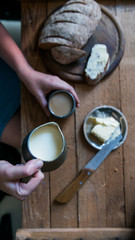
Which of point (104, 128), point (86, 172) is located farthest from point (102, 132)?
point (86, 172)

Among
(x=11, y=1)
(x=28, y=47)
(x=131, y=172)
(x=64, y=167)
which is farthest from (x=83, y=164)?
(x=11, y=1)

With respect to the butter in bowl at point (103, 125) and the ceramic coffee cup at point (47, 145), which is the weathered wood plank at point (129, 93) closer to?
the butter in bowl at point (103, 125)

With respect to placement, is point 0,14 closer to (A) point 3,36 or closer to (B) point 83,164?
(A) point 3,36

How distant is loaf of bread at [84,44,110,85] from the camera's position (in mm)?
881

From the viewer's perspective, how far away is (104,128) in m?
0.89

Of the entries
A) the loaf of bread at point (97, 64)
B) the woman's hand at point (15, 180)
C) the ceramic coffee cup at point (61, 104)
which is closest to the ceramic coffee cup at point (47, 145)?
the woman's hand at point (15, 180)

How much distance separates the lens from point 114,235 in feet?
2.91

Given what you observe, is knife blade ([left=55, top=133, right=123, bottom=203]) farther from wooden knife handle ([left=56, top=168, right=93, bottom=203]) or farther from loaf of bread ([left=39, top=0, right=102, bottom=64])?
loaf of bread ([left=39, top=0, right=102, bottom=64])

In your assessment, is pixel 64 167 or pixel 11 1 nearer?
→ pixel 64 167

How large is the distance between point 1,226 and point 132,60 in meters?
1.09

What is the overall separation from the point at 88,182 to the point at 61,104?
311mm

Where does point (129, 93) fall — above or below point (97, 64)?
below

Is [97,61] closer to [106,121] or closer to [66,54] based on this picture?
[66,54]

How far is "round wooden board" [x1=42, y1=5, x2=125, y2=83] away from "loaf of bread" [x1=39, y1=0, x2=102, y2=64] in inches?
1.6
